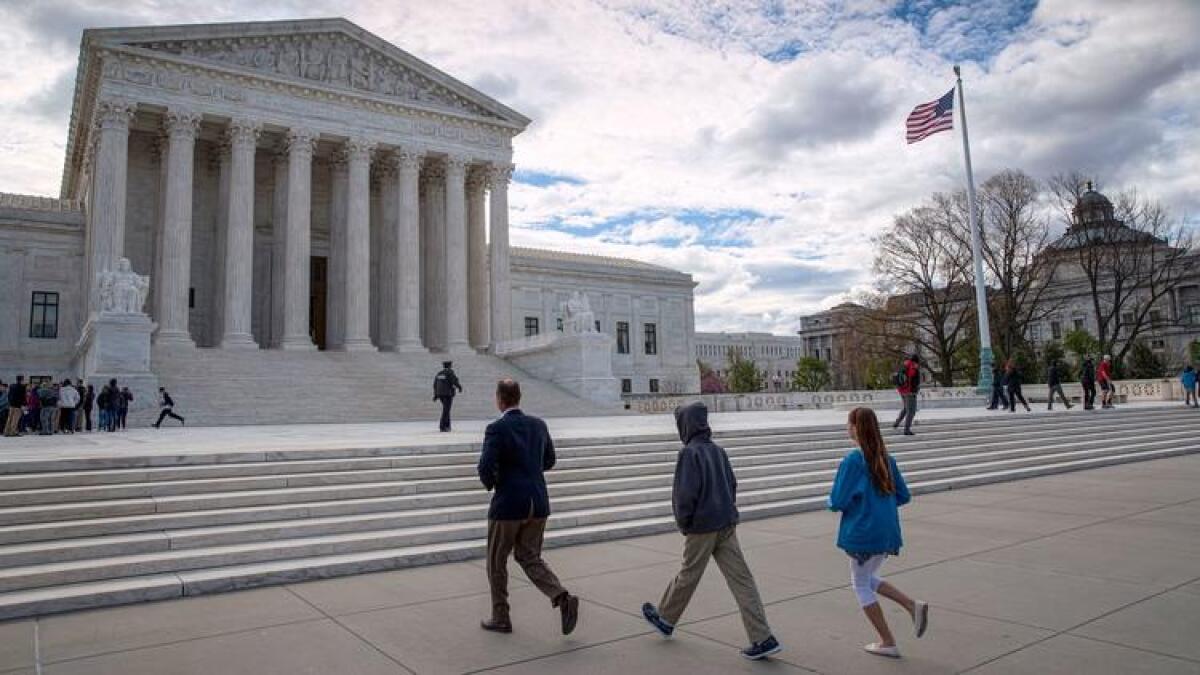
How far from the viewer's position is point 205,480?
1009 cm

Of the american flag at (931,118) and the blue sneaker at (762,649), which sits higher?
the american flag at (931,118)

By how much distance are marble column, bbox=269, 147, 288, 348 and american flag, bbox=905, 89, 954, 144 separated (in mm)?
28206

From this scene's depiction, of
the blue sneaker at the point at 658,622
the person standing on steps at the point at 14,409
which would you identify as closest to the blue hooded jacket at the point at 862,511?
the blue sneaker at the point at 658,622

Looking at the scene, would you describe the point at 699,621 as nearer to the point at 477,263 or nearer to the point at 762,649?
the point at 762,649

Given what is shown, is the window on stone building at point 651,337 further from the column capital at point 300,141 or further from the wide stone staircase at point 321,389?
the column capital at point 300,141

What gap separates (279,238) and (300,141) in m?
4.90

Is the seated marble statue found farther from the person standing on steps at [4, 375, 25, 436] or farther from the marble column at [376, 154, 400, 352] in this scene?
the marble column at [376, 154, 400, 352]

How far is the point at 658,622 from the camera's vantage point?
5777mm

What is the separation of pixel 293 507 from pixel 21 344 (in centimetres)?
3745

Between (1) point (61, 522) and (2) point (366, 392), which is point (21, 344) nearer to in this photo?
(2) point (366, 392)

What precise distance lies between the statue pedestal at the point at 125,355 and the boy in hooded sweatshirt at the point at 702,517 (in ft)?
76.8

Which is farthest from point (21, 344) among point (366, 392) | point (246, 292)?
point (366, 392)

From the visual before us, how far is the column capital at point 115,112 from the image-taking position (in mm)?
33094

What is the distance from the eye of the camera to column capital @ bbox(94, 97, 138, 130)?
109 feet
